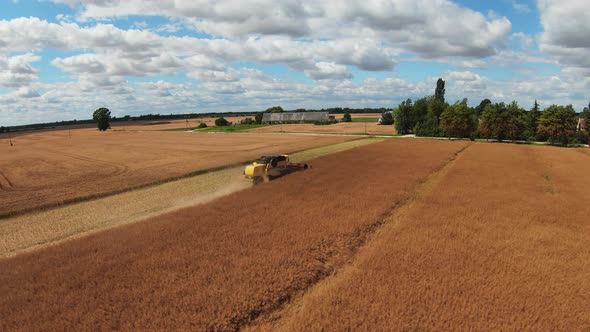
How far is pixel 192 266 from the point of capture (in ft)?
37.8

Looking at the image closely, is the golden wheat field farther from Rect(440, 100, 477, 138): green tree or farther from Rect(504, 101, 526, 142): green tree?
Rect(440, 100, 477, 138): green tree

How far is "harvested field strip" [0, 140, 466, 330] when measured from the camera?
8844 millimetres

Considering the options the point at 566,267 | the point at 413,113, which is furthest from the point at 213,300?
the point at 413,113

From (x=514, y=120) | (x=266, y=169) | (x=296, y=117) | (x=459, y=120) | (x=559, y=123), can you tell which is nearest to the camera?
(x=266, y=169)

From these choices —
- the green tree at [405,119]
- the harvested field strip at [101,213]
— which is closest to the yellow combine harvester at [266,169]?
the harvested field strip at [101,213]

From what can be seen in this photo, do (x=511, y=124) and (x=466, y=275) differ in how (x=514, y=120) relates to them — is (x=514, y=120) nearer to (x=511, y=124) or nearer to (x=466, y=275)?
(x=511, y=124)

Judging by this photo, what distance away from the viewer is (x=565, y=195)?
21.8 m

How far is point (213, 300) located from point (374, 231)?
866 centimetres

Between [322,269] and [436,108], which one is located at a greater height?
[436,108]

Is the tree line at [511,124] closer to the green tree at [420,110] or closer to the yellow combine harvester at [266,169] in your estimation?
the green tree at [420,110]

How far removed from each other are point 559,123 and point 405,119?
120 feet

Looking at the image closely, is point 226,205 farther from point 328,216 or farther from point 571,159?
point 571,159

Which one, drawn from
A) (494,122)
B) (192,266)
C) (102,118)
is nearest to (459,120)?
(494,122)

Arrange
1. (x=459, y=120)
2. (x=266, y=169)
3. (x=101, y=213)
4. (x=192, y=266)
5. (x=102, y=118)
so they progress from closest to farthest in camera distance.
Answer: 1. (x=192, y=266)
2. (x=101, y=213)
3. (x=266, y=169)
4. (x=459, y=120)
5. (x=102, y=118)
